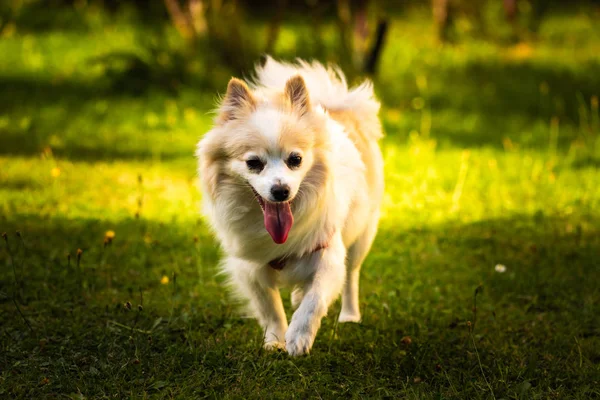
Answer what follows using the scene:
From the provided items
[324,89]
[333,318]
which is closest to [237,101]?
[324,89]

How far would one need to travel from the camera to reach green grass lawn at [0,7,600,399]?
356cm

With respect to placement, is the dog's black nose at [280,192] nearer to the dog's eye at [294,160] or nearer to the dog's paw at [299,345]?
the dog's eye at [294,160]

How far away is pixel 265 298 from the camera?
13.2 feet

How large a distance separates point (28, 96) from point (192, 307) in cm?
574

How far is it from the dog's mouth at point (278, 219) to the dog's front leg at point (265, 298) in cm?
34

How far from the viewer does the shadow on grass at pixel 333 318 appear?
3.46 meters

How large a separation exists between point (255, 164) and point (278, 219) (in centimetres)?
28

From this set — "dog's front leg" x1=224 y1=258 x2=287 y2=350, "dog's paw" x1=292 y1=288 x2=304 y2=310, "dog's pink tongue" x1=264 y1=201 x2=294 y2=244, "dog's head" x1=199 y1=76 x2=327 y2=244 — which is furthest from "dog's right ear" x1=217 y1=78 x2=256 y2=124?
"dog's paw" x1=292 y1=288 x2=304 y2=310

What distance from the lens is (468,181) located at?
7082 millimetres

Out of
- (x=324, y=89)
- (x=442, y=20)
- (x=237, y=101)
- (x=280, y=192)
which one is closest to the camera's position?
(x=280, y=192)

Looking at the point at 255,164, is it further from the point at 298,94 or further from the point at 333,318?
the point at 333,318

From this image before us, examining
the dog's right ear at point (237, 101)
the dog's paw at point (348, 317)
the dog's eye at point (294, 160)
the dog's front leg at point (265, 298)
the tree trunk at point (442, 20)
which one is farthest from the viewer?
the tree trunk at point (442, 20)

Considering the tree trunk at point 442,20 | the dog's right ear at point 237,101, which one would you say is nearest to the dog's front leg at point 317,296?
the dog's right ear at point 237,101

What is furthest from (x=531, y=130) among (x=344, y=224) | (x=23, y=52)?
(x=23, y=52)
